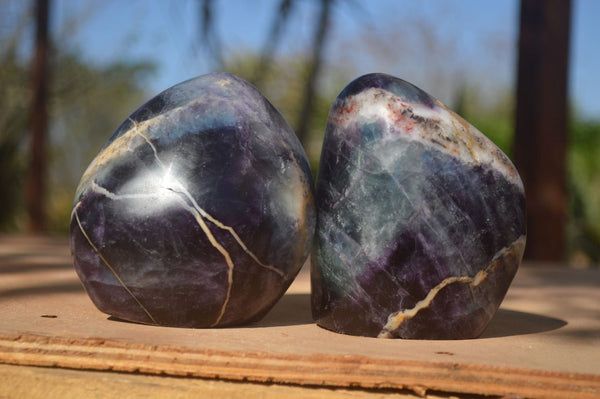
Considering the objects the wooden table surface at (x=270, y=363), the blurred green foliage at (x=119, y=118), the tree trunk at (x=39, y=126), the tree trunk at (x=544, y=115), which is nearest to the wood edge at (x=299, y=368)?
the wooden table surface at (x=270, y=363)

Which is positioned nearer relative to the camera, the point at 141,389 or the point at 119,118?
the point at 141,389

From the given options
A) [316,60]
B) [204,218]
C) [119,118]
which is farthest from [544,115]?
[119,118]

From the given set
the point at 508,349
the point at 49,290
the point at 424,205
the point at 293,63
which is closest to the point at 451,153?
the point at 424,205

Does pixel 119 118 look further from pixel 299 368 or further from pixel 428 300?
pixel 299 368

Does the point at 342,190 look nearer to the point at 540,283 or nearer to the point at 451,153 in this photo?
the point at 451,153

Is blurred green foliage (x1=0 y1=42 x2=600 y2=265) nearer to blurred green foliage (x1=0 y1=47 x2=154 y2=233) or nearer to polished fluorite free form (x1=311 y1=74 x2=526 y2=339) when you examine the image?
blurred green foliage (x1=0 y1=47 x2=154 y2=233)

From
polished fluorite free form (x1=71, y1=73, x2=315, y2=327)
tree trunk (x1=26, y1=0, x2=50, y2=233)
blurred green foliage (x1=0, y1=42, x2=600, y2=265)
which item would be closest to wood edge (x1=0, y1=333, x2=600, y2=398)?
polished fluorite free form (x1=71, y1=73, x2=315, y2=327)

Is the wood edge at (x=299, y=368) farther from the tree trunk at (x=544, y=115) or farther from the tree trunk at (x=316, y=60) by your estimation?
the tree trunk at (x=316, y=60)
